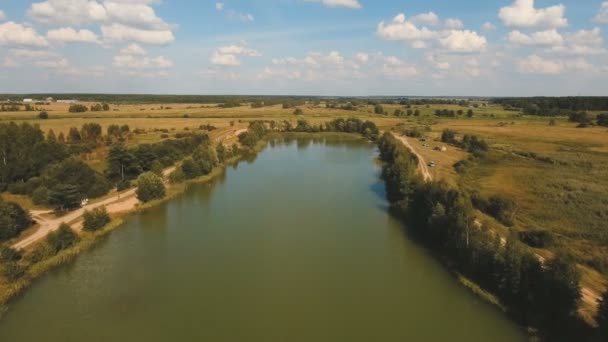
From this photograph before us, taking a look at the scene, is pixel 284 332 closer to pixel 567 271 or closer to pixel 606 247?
pixel 567 271

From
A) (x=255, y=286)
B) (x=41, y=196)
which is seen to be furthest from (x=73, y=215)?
(x=255, y=286)

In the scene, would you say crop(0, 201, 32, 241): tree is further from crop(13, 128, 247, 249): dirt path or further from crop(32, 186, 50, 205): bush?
crop(32, 186, 50, 205): bush

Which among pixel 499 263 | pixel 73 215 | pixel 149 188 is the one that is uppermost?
pixel 149 188

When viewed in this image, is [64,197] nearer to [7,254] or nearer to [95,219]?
[95,219]

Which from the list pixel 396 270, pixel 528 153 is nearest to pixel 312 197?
pixel 396 270

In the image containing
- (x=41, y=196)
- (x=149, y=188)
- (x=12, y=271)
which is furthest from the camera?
(x=149, y=188)

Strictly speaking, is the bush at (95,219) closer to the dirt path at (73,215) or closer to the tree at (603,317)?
the dirt path at (73,215)

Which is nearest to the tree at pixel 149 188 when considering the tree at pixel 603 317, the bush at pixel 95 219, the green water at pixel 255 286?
the green water at pixel 255 286
